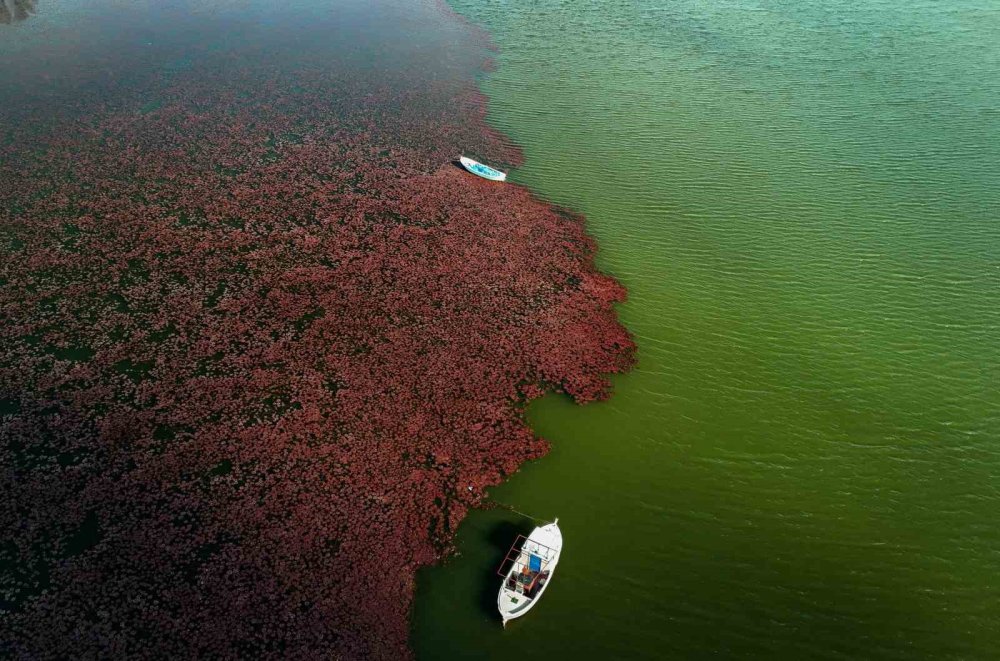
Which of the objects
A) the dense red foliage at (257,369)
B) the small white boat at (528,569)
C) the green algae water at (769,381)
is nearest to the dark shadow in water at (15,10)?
the dense red foliage at (257,369)


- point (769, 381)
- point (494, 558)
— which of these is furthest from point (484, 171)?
point (494, 558)

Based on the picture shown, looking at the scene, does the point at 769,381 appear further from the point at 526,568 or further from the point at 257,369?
the point at 257,369

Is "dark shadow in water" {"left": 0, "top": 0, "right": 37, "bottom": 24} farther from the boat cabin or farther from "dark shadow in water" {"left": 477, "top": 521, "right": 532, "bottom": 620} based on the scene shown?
the boat cabin

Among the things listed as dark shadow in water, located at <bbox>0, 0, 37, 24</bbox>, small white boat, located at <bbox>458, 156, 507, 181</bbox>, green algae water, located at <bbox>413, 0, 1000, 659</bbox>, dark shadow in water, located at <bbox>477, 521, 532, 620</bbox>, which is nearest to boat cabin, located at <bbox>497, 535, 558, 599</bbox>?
dark shadow in water, located at <bbox>477, 521, 532, 620</bbox>

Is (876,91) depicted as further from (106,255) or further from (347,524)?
(106,255)

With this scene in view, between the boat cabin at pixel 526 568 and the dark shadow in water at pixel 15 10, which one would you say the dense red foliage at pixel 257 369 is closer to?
the boat cabin at pixel 526 568

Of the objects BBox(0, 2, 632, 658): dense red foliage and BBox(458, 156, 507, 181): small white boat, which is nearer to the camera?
BBox(0, 2, 632, 658): dense red foliage
